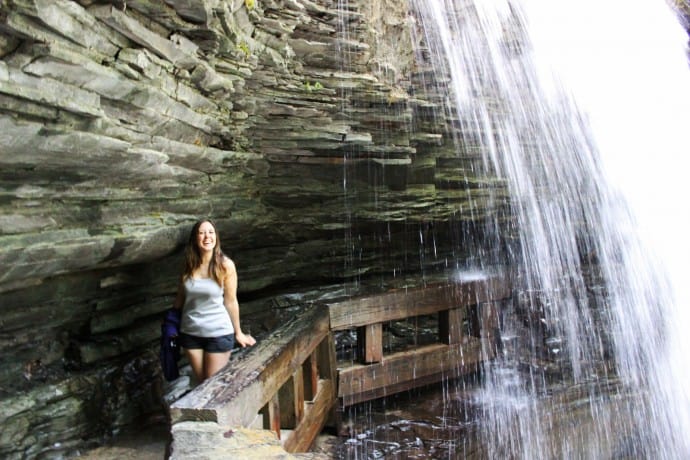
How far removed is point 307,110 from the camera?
576cm

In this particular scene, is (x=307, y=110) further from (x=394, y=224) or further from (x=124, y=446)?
(x=124, y=446)

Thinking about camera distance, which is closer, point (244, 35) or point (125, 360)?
point (244, 35)

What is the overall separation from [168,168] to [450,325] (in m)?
3.93

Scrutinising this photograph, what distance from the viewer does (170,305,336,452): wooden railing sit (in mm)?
2932

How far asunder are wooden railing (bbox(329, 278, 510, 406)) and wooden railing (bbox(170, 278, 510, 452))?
0.4 inches

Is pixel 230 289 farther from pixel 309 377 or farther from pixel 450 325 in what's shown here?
pixel 450 325

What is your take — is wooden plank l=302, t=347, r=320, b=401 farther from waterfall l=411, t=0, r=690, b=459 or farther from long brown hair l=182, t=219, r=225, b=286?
waterfall l=411, t=0, r=690, b=459

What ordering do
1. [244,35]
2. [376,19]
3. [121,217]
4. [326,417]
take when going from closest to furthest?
[121,217], [244,35], [326,417], [376,19]

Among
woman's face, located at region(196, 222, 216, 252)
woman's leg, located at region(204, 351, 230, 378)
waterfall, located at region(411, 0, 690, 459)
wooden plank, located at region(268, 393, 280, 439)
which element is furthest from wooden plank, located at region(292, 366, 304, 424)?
waterfall, located at region(411, 0, 690, 459)

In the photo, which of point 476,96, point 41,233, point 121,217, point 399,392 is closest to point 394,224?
point 476,96

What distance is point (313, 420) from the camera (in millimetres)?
4910

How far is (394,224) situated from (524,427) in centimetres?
354

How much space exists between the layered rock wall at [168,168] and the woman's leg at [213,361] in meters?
1.24

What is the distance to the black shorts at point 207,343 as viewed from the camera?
412 centimetres
